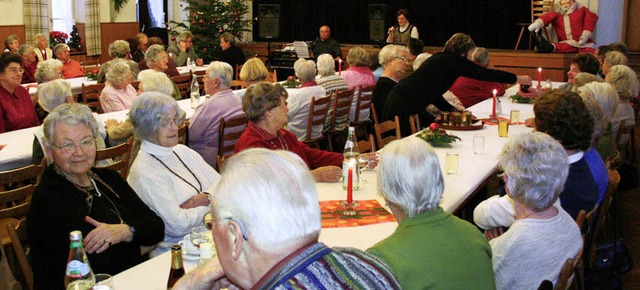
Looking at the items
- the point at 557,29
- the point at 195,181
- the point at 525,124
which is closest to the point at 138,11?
the point at 557,29

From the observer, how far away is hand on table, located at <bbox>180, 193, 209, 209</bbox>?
373 cm

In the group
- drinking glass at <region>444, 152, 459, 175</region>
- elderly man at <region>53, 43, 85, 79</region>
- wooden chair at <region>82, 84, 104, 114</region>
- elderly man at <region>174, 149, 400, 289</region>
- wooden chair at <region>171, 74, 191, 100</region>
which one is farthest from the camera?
elderly man at <region>53, 43, 85, 79</region>

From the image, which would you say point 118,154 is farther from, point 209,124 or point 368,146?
point 368,146

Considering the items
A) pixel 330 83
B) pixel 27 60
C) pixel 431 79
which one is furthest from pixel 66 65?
pixel 431 79

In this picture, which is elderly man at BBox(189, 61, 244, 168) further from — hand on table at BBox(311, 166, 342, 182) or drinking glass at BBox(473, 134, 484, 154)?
drinking glass at BBox(473, 134, 484, 154)

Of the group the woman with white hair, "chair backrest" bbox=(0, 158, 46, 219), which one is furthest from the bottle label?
"chair backrest" bbox=(0, 158, 46, 219)

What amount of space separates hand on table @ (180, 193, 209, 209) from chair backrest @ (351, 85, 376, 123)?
4.32 m

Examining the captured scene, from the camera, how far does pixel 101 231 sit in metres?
3.19

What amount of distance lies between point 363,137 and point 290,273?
22.6 feet

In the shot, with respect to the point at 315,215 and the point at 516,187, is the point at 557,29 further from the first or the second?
the point at 315,215

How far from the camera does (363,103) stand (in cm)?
811

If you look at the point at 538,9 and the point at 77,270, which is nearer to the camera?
the point at 77,270

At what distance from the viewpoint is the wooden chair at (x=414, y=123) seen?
619cm

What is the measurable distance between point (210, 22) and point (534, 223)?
1324cm
